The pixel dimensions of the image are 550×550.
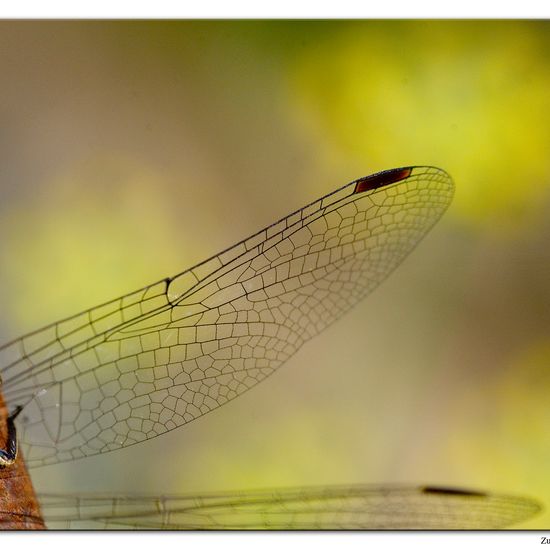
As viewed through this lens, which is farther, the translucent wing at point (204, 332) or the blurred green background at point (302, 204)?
the blurred green background at point (302, 204)

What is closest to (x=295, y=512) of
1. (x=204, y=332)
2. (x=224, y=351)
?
(x=224, y=351)

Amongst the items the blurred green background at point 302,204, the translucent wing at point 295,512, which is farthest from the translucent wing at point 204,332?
the blurred green background at point 302,204

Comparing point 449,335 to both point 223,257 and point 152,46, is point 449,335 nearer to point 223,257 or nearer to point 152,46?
point 223,257

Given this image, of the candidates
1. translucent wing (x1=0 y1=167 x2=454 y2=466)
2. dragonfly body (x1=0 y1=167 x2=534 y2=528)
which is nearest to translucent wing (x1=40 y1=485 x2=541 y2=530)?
dragonfly body (x1=0 y1=167 x2=534 y2=528)

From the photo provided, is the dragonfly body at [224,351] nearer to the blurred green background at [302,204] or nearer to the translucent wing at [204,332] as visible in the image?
the translucent wing at [204,332]

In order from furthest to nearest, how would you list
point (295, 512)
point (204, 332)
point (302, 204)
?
point (302, 204), point (295, 512), point (204, 332)

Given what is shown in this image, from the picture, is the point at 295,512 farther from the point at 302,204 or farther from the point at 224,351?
the point at 302,204

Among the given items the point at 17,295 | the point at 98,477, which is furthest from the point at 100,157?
the point at 98,477

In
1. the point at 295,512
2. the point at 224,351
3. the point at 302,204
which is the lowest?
the point at 295,512

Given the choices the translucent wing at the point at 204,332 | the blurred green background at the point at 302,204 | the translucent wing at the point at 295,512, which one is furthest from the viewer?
the blurred green background at the point at 302,204
